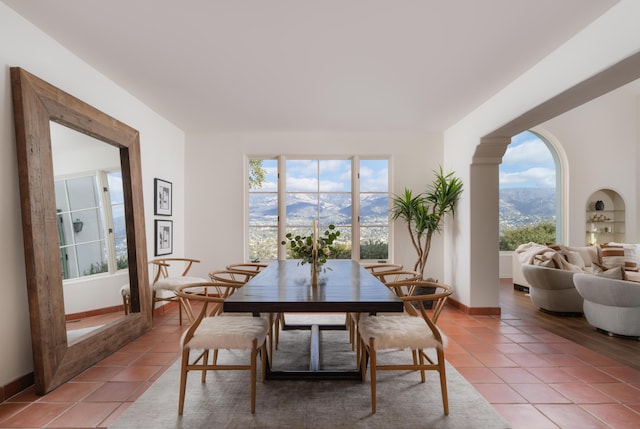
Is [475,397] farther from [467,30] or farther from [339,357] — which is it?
[467,30]

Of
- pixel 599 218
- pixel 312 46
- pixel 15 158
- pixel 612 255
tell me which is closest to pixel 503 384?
pixel 312 46

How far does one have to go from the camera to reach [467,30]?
259cm

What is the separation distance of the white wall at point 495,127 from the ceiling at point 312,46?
118 millimetres

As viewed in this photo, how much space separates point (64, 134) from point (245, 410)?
102 inches

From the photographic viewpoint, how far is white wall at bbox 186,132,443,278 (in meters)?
5.55

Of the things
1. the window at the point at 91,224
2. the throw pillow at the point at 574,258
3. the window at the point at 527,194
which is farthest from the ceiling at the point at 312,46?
the window at the point at 527,194

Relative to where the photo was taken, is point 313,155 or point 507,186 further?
point 507,186

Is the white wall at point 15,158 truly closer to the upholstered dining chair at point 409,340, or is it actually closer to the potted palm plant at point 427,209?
the upholstered dining chair at point 409,340

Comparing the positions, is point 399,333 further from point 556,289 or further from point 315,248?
point 556,289

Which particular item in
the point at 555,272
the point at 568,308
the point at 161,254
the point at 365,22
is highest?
the point at 365,22

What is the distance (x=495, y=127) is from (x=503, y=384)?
2.74 m

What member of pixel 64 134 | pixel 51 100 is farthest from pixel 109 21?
pixel 64 134

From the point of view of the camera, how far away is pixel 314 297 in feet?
6.91

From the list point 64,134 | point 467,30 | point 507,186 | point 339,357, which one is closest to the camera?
point 467,30
